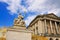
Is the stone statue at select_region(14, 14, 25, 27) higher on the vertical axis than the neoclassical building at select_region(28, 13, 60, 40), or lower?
lower

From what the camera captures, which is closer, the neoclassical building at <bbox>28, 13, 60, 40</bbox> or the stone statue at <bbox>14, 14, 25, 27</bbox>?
the stone statue at <bbox>14, 14, 25, 27</bbox>

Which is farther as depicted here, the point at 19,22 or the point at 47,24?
the point at 47,24

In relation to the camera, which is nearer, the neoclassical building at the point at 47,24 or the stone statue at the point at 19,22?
the stone statue at the point at 19,22

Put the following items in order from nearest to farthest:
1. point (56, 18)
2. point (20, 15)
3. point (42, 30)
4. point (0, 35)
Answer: point (20, 15) < point (0, 35) < point (42, 30) < point (56, 18)

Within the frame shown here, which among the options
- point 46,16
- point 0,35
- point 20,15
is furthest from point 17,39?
point 46,16

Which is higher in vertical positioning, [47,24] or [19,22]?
[47,24]

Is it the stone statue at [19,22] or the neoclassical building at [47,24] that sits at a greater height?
the neoclassical building at [47,24]

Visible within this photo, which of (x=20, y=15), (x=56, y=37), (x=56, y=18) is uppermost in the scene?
(x=56, y=18)

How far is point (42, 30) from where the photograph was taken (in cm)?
5116

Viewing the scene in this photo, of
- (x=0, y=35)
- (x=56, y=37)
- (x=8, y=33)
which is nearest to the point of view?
(x=8, y=33)

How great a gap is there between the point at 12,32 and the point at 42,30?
3556cm

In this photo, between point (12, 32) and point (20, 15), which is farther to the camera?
point (20, 15)

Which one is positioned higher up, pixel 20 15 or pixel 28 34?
pixel 20 15

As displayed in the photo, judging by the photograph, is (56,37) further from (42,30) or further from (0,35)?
(0,35)
